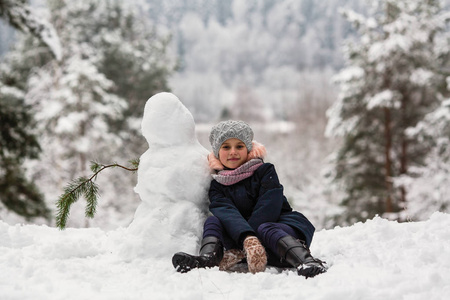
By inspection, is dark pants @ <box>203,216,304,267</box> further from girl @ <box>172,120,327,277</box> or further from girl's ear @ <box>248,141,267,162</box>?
girl's ear @ <box>248,141,267,162</box>

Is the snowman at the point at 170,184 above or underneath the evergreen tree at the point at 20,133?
underneath

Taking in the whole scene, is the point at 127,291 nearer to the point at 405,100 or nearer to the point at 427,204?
the point at 427,204

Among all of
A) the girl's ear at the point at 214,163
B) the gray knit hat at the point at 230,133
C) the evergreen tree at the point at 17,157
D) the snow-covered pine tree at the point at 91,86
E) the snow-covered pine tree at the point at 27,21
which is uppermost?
the snow-covered pine tree at the point at 91,86

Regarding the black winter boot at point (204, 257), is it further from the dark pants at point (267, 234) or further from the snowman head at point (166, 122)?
the snowman head at point (166, 122)

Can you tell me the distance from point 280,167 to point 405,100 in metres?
14.9

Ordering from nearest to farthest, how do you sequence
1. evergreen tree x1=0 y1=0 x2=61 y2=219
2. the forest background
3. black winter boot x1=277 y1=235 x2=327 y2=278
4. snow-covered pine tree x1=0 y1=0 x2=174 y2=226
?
black winter boot x1=277 y1=235 x2=327 y2=278, evergreen tree x1=0 y1=0 x2=61 y2=219, the forest background, snow-covered pine tree x1=0 y1=0 x2=174 y2=226

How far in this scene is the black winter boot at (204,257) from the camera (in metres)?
2.65

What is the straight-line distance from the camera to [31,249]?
317 cm

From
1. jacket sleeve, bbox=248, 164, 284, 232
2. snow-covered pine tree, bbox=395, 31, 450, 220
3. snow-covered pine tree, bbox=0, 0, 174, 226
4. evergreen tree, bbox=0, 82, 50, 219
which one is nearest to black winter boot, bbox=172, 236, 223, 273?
jacket sleeve, bbox=248, 164, 284, 232

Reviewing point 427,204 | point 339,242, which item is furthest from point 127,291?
point 427,204

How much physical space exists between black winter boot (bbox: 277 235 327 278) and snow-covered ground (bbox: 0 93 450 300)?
0.08 meters

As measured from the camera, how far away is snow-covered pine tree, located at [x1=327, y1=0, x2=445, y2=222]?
11.5 m

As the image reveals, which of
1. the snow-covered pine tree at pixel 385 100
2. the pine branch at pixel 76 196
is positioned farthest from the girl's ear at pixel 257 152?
the snow-covered pine tree at pixel 385 100

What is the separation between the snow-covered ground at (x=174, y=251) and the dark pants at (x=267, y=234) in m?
0.21
